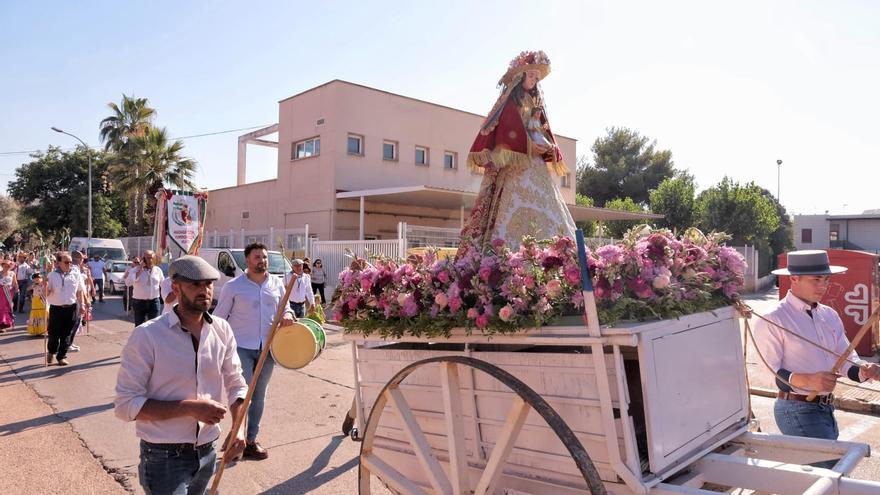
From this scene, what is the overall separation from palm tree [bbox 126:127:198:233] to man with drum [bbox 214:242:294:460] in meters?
24.9

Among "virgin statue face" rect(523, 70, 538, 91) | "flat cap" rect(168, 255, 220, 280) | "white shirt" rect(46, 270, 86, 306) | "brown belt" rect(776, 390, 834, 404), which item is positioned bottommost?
"brown belt" rect(776, 390, 834, 404)

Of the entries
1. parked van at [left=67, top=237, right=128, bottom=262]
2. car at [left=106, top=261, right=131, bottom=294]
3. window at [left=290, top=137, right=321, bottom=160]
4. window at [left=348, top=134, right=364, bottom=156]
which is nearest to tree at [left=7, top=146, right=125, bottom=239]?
parked van at [left=67, top=237, right=128, bottom=262]

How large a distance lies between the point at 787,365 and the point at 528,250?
1928mm

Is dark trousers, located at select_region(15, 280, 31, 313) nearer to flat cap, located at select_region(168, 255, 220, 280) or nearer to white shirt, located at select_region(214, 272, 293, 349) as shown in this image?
white shirt, located at select_region(214, 272, 293, 349)

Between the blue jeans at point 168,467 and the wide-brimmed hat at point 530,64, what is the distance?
3240 mm

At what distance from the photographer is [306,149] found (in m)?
24.2

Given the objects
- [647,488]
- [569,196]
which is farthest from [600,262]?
[569,196]

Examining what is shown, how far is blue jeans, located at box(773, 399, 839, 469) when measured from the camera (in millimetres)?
3508

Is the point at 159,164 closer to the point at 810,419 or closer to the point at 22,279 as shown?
the point at 22,279

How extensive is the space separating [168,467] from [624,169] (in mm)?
46736

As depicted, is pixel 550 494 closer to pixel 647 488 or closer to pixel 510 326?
pixel 647 488

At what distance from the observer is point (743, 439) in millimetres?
3180

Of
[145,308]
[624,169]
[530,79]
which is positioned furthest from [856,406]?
[624,169]

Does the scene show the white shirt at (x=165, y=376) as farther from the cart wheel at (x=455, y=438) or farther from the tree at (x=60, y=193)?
the tree at (x=60, y=193)
